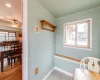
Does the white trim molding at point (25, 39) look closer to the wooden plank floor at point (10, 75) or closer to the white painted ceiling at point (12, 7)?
the white painted ceiling at point (12, 7)

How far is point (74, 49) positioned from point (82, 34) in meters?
0.56

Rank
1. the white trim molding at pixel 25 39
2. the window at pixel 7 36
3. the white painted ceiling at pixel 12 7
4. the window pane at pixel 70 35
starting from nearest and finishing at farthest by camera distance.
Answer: the white trim molding at pixel 25 39
the white painted ceiling at pixel 12 7
the window pane at pixel 70 35
the window at pixel 7 36

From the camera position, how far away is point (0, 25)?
502cm

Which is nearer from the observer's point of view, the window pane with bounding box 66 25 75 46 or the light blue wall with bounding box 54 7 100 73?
the light blue wall with bounding box 54 7 100 73

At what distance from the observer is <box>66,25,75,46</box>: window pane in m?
2.50

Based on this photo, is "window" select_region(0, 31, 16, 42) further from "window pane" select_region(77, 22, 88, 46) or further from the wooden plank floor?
"window pane" select_region(77, 22, 88, 46)

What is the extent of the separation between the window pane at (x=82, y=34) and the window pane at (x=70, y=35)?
0.64ft

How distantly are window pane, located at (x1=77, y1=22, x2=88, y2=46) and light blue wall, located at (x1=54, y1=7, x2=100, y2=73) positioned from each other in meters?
0.21

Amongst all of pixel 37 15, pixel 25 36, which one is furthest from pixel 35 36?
pixel 37 15

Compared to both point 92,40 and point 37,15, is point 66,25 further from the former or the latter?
point 37,15

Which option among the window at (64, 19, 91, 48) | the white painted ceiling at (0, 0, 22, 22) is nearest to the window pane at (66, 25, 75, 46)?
the window at (64, 19, 91, 48)

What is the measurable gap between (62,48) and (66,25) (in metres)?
0.91

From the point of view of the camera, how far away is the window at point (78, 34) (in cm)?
211

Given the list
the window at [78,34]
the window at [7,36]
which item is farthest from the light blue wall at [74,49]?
the window at [7,36]
